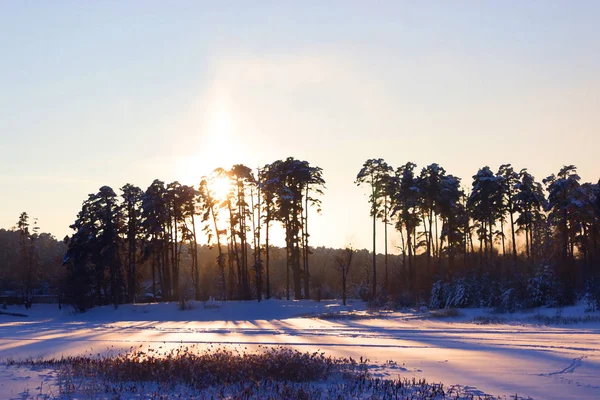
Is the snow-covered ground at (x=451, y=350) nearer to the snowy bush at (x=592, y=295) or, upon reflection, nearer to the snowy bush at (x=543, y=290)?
the snowy bush at (x=592, y=295)

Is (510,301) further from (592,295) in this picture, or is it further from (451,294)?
(451,294)

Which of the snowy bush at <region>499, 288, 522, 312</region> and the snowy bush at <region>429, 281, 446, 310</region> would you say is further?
the snowy bush at <region>429, 281, 446, 310</region>

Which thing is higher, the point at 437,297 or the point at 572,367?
the point at 572,367

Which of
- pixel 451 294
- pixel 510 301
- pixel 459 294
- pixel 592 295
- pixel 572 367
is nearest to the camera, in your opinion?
pixel 572 367

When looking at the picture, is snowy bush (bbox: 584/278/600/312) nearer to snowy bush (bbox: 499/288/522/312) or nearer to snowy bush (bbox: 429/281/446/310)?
snowy bush (bbox: 499/288/522/312)

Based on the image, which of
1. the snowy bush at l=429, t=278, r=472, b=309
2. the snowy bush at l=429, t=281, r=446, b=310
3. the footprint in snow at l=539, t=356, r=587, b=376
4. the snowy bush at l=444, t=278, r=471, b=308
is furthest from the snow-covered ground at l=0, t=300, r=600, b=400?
the snowy bush at l=429, t=281, r=446, b=310

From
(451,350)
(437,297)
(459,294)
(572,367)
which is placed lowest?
(437,297)

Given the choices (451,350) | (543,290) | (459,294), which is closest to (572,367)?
(451,350)

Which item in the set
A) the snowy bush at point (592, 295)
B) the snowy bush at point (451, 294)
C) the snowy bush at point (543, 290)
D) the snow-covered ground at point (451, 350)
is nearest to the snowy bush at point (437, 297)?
the snowy bush at point (451, 294)

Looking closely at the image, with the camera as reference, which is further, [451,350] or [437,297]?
[437,297]

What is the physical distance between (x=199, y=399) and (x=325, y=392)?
2.46m

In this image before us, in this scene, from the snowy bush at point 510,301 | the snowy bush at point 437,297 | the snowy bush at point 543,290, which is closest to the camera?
the snowy bush at point 510,301

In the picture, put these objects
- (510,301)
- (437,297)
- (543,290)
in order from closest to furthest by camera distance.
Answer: (543,290)
(510,301)
(437,297)

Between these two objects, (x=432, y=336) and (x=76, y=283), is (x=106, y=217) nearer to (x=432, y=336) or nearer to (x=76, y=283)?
(x=76, y=283)
